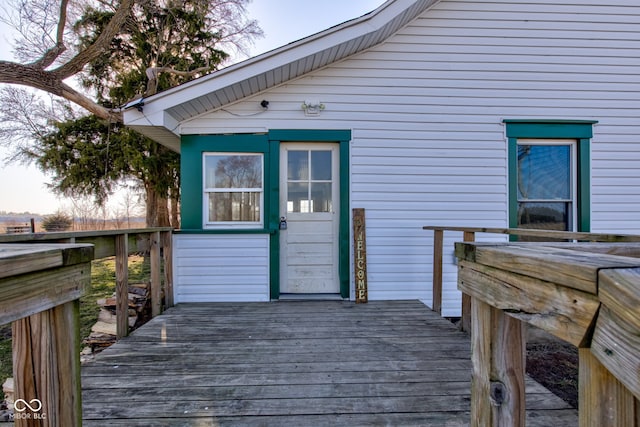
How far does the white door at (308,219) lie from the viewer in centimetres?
392

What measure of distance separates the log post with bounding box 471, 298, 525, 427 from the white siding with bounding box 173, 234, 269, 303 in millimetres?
3116

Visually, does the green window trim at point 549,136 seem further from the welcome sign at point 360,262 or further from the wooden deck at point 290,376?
the wooden deck at point 290,376

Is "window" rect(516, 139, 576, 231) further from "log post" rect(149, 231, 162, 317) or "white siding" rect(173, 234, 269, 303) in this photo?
"log post" rect(149, 231, 162, 317)

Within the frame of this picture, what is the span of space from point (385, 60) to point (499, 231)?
8.65 feet

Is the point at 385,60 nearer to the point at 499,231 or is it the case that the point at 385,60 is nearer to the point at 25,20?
the point at 499,231

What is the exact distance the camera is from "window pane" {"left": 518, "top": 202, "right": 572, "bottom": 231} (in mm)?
4012

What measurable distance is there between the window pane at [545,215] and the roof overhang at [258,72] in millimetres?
2978

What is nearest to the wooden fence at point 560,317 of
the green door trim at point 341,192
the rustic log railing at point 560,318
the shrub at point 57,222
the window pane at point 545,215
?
the rustic log railing at point 560,318

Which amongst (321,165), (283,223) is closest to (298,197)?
(283,223)

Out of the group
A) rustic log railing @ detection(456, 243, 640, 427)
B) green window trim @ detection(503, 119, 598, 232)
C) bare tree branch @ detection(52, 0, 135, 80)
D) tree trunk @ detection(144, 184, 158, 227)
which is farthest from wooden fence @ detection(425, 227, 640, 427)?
tree trunk @ detection(144, 184, 158, 227)

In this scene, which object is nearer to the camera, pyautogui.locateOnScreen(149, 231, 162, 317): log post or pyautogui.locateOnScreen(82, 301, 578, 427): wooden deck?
pyautogui.locateOnScreen(82, 301, 578, 427): wooden deck

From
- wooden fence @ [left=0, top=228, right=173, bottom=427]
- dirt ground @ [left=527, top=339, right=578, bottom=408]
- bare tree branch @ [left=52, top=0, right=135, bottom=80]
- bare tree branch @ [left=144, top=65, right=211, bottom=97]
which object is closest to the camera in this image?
wooden fence @ [left=0, top=228, right=173, bottom=427]

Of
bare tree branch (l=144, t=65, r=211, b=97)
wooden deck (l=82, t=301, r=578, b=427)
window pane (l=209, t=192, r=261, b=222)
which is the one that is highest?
bare tree branch (l=144, t=65, r=211, b=97)

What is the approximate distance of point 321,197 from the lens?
3.96 meters
